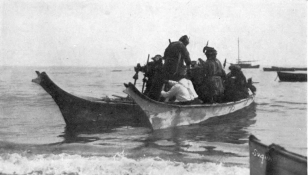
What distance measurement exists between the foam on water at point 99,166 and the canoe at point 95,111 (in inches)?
35.9

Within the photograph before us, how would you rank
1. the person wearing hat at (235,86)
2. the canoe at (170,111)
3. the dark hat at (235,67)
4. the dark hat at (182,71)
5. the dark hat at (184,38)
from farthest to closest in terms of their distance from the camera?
1. the person wearing hat at (235,86)
2. the dark hat at (235,67)
3. the dark hat at (182,71)
4. the dark hat at (184,38)
5. the canoe at (170,111)

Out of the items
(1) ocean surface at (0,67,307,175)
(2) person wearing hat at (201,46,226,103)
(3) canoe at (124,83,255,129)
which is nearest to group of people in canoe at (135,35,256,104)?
(2) person wearing hat at (201,46,226,103)

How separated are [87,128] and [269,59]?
284 cm

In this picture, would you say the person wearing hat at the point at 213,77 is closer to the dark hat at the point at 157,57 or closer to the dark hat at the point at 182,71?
the dark hat at the point at 182,71

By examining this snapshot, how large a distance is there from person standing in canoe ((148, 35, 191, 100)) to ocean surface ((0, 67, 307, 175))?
469 mm

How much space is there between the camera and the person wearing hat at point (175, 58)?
16.2ft

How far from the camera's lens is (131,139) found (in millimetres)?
4914

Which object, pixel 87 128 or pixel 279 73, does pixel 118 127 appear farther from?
pixel 279 73

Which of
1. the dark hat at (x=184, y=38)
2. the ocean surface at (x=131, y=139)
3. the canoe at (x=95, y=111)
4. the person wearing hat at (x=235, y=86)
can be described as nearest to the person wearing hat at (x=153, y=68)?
the ocean surface at (x=131, y=139)

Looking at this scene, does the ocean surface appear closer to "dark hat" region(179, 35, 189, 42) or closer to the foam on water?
the foam on water

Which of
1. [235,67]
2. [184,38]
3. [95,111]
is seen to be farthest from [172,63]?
[95,111]

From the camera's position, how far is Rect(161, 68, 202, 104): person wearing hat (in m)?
5.04

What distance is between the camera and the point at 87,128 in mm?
5441

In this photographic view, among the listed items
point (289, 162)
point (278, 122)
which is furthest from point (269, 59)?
point (289, 162)
